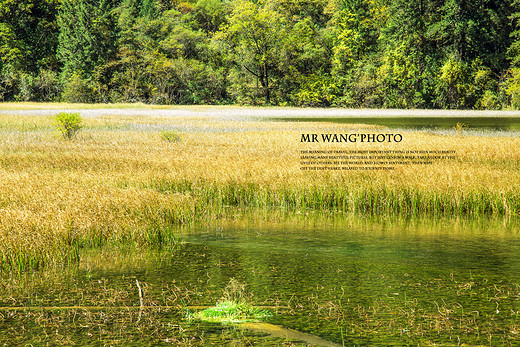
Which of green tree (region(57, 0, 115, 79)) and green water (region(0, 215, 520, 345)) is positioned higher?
green tree (region(57, 0, 115, 79))

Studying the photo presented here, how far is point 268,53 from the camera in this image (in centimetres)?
7525

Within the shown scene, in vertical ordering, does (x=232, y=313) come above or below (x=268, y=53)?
below

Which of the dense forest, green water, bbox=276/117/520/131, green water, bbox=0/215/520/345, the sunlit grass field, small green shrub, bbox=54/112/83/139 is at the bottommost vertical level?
green water, bbox=0/215/520/345

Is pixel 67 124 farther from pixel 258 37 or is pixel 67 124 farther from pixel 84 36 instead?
pixel 84 36

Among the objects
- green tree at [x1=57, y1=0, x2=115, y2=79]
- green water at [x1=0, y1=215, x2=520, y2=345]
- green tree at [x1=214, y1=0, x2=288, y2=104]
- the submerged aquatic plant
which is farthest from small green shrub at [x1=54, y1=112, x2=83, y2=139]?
green tree at [x1=57, y1=0, x2=115, y2=79]

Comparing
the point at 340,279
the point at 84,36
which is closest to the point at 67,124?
the point at 340,279

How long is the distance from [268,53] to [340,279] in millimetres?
69037

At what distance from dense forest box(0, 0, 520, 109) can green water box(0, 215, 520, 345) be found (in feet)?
175

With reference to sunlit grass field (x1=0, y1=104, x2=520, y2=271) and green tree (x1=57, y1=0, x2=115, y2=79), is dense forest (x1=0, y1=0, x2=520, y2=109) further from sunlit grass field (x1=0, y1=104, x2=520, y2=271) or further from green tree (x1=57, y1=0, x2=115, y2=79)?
sunlit grass field (x1=0, y1=104, x2=520, y2=271)

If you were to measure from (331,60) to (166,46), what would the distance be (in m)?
24.4

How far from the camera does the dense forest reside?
62.7 meters

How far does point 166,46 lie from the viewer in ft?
266

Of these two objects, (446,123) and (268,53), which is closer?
(446,123)

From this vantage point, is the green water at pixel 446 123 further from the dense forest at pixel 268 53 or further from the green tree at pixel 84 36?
the green tree at pixel 84 36
